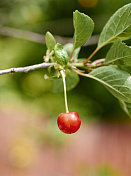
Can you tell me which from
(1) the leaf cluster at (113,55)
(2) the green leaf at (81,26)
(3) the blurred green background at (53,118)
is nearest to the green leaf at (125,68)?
(1) the leaf cluster at (113,55)

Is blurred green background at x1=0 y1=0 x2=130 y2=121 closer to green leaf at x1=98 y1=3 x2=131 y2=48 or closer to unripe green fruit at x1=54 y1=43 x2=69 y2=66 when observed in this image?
green leaf at x1=98 y1=3 x2=131 y2=48

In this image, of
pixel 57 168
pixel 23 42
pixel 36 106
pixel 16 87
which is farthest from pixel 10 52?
pixel 57 168

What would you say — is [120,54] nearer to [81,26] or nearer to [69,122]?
[81,26]

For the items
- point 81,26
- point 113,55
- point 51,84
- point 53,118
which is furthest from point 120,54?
point 53,118

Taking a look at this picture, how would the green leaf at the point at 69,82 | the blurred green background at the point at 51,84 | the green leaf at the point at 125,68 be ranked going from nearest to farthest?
the green leaf at the point at 125,68 < the green leaf at the point at 69,82 < the blurred green background at the point at 51,84

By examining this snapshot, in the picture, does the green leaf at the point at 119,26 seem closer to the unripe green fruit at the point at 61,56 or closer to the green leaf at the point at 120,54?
the green leaf at the point at 120,54

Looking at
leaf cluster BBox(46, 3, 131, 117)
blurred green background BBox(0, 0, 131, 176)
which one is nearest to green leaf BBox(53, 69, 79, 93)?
leaf cluster BBox(46, 3, 131, 117)
